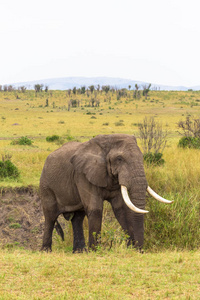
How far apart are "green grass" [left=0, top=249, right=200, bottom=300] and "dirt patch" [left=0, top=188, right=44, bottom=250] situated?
4.07m

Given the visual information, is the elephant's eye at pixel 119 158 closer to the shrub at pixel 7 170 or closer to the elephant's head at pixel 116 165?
the elephant's head at pixel 116 165

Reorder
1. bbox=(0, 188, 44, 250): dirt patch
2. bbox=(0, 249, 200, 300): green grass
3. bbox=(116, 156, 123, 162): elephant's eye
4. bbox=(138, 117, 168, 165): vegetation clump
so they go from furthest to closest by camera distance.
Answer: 1. bbox=(138, 117, 168, 165): vegetation clump
2. bbox=(0, 188, 44, 250): dirt patch
3. bbox=(116, 156, 123, 162): elephant's eye
4. bbox=(0, 249, 200, 300): green grass

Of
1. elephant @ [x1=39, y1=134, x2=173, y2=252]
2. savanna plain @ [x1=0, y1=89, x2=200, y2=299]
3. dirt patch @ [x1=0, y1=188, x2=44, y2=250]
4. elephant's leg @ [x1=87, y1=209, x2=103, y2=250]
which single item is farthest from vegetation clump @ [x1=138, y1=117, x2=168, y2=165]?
elephant's leg @ [x1=87, y1=209, x2=103, y2=250]

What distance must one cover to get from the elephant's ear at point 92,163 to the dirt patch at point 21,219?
3.76 meters

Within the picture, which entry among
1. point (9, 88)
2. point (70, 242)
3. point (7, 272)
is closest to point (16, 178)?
point (70, 242)

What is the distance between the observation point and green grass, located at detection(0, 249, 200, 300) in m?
4.83

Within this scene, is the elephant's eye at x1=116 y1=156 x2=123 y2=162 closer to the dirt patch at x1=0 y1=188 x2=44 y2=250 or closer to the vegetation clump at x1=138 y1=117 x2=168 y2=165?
the dirt patch at x1=0 y1=188 x2=44 y2=250

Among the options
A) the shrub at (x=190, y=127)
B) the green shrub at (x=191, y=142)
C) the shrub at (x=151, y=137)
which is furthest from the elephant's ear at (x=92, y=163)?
the shrub at (x=190, y=127)

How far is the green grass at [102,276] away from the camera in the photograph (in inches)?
190

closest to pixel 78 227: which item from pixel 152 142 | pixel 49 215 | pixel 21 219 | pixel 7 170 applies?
pixel 49 215

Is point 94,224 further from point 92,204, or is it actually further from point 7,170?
point 7,170

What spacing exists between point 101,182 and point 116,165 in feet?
1.37

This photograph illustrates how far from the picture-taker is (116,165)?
6.84 meters

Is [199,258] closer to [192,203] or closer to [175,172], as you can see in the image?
[192,203]
